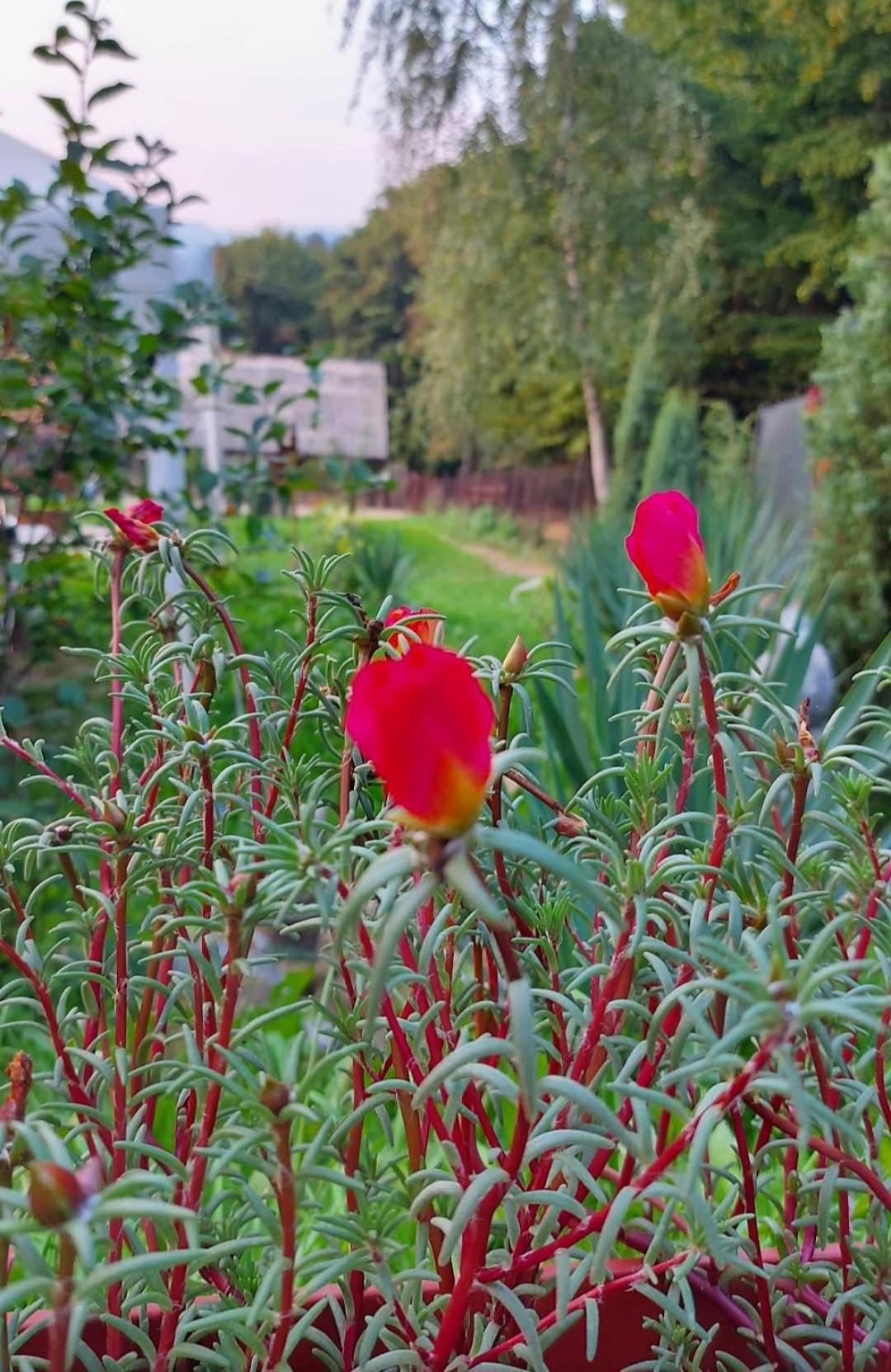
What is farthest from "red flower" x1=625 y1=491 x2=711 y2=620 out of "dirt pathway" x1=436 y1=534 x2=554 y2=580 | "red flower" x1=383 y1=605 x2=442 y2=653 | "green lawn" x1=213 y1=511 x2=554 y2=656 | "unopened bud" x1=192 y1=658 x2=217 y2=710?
"dirt pathway" x1=436 y1=534 x2=554 y2=580

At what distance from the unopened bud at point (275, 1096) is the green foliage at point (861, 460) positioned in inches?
126

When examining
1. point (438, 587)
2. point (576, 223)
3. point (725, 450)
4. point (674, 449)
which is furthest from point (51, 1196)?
point (576, 223)

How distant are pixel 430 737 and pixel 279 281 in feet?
65.5

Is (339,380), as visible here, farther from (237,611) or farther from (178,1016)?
(178,1016)

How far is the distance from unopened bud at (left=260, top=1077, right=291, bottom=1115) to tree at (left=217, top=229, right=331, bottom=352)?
1773cm

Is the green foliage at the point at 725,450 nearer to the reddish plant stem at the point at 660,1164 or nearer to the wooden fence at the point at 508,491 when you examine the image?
the wooden fence at the point at 508,491

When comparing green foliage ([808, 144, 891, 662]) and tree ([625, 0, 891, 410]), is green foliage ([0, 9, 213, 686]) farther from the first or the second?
tree ([625, 0, 891, 410])

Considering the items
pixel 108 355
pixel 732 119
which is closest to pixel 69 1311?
pixel 108 355

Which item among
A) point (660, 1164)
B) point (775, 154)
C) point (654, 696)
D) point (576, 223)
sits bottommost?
point (660, 1164)

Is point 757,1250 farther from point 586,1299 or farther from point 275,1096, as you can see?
point 275,1096

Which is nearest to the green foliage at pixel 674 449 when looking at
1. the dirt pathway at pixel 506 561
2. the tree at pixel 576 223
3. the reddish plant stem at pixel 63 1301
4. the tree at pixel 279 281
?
the dirt pathway at pixel 506 561

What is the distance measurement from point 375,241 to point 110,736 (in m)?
15.6

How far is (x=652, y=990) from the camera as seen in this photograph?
47 centimetres

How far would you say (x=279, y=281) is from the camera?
60.8 feet
